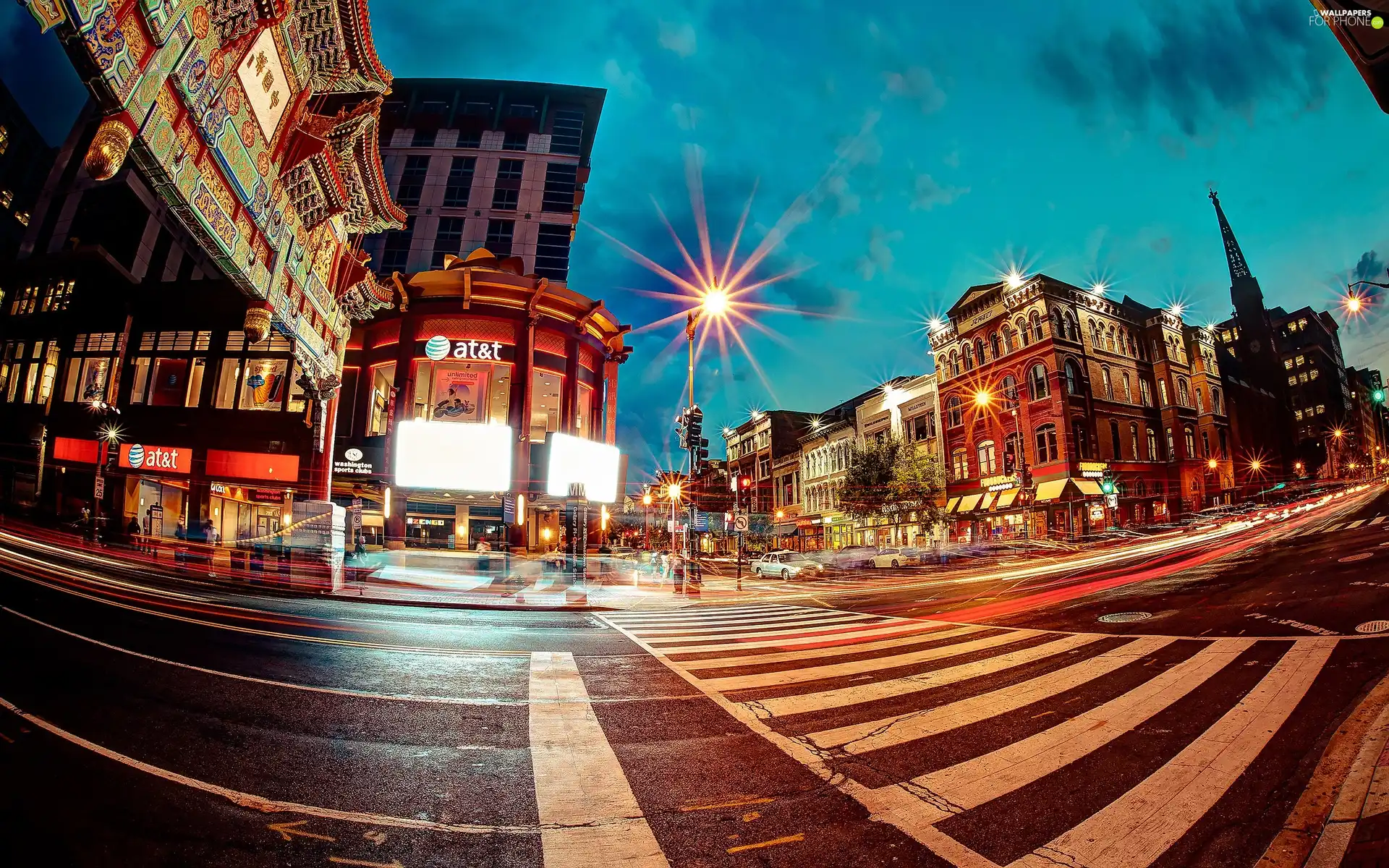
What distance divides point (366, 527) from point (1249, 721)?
1435 inches

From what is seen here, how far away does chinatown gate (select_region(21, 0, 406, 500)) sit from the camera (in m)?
6.11

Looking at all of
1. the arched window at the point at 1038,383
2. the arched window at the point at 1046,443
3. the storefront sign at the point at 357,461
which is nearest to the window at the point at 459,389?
the storefront sign at the point at 357,461

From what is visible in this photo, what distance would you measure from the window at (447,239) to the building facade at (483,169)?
0.06 metres

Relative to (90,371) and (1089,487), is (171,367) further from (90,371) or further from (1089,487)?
(1089,487)

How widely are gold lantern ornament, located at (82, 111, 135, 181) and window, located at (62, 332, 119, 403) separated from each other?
65.4 ft

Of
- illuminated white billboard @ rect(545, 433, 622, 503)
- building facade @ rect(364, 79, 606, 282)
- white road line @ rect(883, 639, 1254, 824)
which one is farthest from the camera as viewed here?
building facade @ rect(364, 79, 606, 282)

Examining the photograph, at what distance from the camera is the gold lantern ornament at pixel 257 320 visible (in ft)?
34.5

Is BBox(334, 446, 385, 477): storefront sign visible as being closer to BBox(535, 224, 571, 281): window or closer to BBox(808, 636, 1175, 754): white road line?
BBox(535, 224, 571, 281): window

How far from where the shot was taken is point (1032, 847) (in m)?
2.66

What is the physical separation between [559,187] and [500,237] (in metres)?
6.93

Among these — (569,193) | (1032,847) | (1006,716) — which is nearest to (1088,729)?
(1006,716)

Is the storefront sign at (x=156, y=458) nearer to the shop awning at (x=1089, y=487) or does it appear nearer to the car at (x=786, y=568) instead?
the car at (x=786, y=568)

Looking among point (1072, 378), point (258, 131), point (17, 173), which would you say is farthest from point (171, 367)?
point (1072, 378)

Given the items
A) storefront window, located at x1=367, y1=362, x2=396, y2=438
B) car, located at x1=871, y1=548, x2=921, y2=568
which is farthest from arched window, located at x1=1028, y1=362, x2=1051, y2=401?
storefront window, located at x1=367, y1=362, x2=396, y2=438
